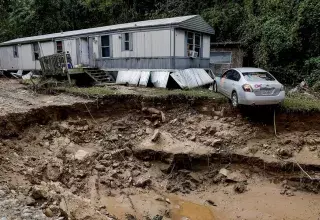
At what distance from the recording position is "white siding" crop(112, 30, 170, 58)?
17234 mm

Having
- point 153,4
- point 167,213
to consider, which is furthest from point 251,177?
point 153,4

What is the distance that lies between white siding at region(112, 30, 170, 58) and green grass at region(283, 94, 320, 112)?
281 inches

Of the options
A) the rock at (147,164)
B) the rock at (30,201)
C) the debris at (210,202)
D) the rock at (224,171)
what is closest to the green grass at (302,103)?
the rock at (224,171)

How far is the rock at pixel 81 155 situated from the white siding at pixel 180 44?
27.4 feet

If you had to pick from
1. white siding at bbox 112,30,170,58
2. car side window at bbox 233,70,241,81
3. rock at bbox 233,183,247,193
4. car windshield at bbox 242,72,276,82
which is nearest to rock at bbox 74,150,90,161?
rock at bbox 233,183,247,193

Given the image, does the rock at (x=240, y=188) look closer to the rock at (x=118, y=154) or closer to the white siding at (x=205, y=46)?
the rock at (x=118, y=154)

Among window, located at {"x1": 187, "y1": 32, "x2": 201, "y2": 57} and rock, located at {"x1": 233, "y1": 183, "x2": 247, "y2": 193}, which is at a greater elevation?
window, located at {"x1": 187, "y1": 32, "x2": 201, "y2": 57}

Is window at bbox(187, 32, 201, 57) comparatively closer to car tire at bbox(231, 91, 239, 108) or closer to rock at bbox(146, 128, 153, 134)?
car tire at bbox(231, 91, 239, 108)

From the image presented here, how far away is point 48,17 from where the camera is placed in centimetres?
3209

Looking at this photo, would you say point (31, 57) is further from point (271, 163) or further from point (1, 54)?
point (271, 163)

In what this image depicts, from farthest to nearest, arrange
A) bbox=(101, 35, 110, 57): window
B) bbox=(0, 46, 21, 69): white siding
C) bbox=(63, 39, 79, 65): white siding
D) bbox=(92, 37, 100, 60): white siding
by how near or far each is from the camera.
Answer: bbox=(0, 46, 21, 69): white siding → bbox=(63, 39, 79, 65): white siding → bbox=(92, 37, 100, 60): white siding → bbox=(101, 35, 110, 57): window

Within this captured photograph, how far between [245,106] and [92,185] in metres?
7.09

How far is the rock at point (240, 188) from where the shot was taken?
1118 centimetres

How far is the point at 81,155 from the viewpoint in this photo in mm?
11602
